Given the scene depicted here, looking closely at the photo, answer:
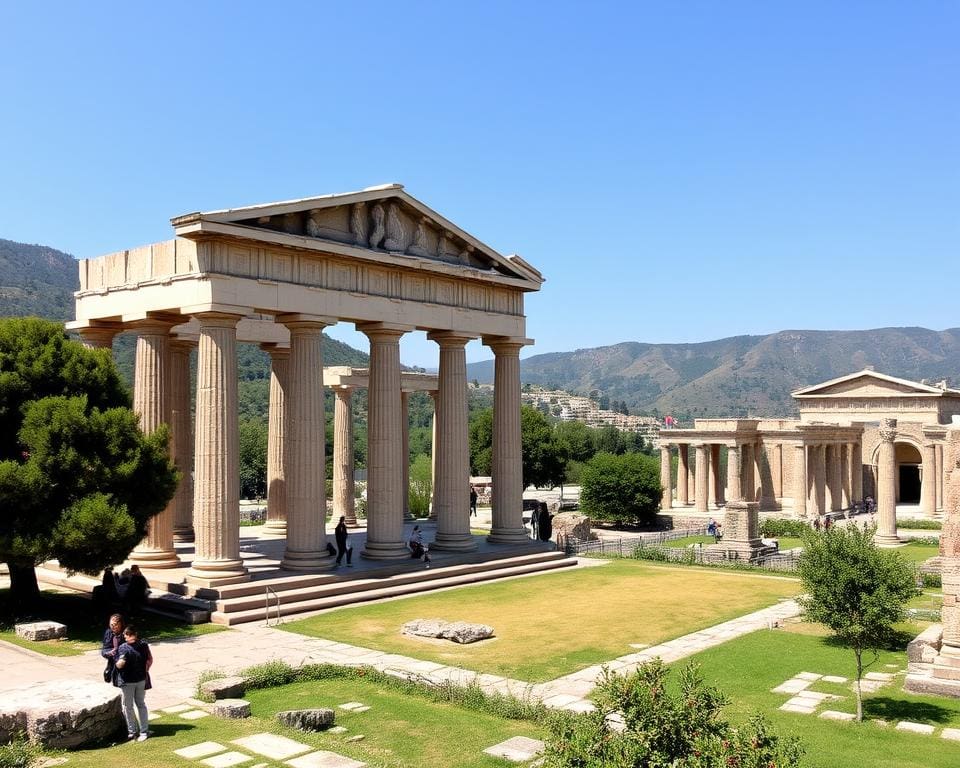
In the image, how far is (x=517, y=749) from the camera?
14.7 meters

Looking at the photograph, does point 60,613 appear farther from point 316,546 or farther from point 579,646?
point 579,646

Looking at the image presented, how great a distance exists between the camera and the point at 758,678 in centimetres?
2042

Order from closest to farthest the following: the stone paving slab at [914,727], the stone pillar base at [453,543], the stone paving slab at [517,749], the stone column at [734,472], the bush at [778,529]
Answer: the stone paving slab at [517,749] < the stone paving slab at [914,727] < the stone pillar base at [453,543] < the bush at [778,529] < the stone column at [734,472]

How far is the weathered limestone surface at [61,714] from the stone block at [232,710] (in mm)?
1905

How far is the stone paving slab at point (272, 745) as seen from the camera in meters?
14.1

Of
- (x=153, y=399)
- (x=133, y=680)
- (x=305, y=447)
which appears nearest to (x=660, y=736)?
(x=133, y=680)

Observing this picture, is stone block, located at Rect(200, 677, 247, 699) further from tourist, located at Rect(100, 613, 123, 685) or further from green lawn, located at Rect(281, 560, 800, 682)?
green lawn, located at Rect(281, 560, 800, 682)

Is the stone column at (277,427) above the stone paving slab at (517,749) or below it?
above

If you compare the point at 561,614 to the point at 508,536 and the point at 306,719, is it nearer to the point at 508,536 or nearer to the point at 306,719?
the point at 508,536

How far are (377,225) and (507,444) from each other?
1140 centimetres

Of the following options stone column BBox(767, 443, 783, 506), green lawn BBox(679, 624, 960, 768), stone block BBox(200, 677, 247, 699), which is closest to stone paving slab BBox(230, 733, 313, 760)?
stone block BBox(200, 677, 247, 699)

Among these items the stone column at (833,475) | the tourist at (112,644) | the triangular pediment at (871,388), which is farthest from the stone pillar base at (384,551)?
the triangular pediment at (871,388)

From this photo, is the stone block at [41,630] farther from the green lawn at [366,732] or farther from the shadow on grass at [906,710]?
the shadow on grass at [906,710]

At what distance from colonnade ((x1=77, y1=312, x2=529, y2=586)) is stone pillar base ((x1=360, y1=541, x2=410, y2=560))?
0.04 m
